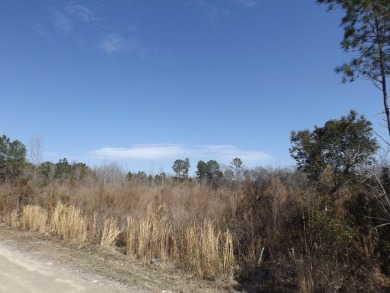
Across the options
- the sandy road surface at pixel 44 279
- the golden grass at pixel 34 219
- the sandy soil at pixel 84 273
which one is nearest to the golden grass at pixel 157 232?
the golden grass at pixel 34 219

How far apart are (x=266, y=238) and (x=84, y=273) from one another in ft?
16.6

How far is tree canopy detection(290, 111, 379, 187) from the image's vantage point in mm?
9901

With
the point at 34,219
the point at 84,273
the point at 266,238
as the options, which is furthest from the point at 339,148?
the point at 34,219

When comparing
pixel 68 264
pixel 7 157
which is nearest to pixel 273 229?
pixel 68 264

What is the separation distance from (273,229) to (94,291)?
5628mm

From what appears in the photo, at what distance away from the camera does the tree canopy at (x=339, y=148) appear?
32.5ft

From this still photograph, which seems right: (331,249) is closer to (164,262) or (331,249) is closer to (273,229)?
(273,229)

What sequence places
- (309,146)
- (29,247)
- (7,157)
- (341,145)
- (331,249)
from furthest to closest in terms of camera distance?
(7,157)
(309,146)
(341,145)
(29,247)
(331,249)

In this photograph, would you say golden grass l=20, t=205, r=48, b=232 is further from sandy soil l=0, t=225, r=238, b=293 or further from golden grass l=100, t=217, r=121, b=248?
golden grass l=100, t=217, r=121, b=248

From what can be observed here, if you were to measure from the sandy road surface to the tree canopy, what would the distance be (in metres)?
6.60

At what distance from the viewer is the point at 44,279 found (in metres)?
6.53

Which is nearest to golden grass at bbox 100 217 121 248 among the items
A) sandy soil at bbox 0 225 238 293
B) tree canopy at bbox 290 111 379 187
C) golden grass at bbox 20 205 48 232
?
sandy soil at bbox 0 225 238 293

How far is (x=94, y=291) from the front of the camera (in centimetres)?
599

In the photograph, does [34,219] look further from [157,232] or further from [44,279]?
[44,279]
